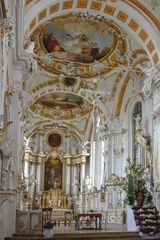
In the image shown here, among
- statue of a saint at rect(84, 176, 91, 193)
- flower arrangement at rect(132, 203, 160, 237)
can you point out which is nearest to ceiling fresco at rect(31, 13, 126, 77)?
statue of a saint at rect(84, 176, 91, 193)

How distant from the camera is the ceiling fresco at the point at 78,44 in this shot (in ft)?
58.4

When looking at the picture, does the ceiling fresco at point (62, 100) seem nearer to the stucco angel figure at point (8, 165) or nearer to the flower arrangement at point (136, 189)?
the flower arrangement at point (136, 189)

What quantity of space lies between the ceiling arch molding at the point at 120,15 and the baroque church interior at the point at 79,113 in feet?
0.13

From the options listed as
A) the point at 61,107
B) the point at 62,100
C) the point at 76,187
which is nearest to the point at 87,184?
the point at 76,187

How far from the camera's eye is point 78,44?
19469 mm

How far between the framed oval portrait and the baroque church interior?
79 millimetres

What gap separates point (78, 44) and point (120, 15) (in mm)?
4408

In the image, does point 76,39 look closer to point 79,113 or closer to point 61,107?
point 61,107

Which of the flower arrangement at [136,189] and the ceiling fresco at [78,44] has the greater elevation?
the ceiling fresco at [78,44]

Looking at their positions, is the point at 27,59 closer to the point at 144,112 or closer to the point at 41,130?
the point at 144,112

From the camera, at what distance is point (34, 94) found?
2216 cm

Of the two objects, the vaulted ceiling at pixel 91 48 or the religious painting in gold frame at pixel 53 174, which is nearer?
the vaulted ceiling at pixel 91 48

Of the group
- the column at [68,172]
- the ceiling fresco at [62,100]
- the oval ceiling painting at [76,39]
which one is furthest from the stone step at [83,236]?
the column at [68,172]

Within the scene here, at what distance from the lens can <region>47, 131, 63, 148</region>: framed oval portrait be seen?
29.5 meters
